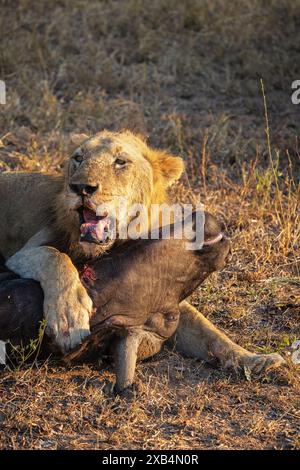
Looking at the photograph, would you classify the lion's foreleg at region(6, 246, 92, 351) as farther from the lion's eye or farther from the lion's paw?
the lion's eye

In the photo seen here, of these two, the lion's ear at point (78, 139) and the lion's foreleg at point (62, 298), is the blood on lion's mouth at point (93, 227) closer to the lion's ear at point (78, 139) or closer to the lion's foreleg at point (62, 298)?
the lion's foreleg at point (62, 298)

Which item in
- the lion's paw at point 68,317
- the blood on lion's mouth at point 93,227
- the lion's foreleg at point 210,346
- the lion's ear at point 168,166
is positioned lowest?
the lion's foreleg at point 210,346

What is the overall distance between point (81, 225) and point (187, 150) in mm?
2921

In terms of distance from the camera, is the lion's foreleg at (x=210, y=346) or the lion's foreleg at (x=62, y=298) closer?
the lion's foreleg at (x=62, y=298)

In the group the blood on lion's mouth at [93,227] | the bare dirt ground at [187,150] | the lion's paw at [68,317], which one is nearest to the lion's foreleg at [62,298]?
the lion's paw at [68,317]

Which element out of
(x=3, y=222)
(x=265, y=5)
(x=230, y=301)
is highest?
(x=265, y=5)

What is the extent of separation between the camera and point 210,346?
480 cm

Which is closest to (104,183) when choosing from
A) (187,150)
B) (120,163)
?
(120,163)

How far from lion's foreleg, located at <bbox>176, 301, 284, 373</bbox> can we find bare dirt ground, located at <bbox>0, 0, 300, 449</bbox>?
2.7 inches

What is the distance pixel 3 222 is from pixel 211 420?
1942 mm

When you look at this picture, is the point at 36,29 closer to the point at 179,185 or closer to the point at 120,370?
the point at 179,185

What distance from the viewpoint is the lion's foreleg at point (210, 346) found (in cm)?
464
